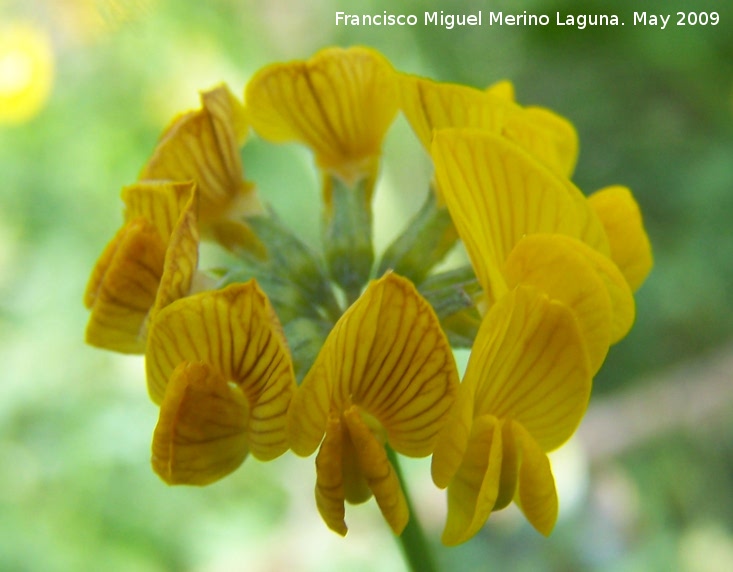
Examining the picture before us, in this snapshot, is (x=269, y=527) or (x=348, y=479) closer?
(x=348, y=479)

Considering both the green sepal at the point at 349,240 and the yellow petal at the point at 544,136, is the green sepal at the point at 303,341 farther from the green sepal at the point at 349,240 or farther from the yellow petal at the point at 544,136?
the yellow petal at the point at 544,136

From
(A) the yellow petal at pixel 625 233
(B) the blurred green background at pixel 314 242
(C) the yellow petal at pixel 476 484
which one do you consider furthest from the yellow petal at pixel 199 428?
(B) the blurred green background at pixel 314 242

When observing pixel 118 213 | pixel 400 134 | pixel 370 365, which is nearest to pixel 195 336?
pixel 370 365

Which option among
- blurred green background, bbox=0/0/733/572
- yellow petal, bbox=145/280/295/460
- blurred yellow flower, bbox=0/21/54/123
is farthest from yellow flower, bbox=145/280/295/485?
blurred yellow flower, bbox=0/21/54/123

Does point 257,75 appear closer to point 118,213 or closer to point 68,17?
point 118,213

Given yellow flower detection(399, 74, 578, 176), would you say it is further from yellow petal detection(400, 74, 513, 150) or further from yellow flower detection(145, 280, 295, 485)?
yellow flower detection(145, 280, 295, 485)
